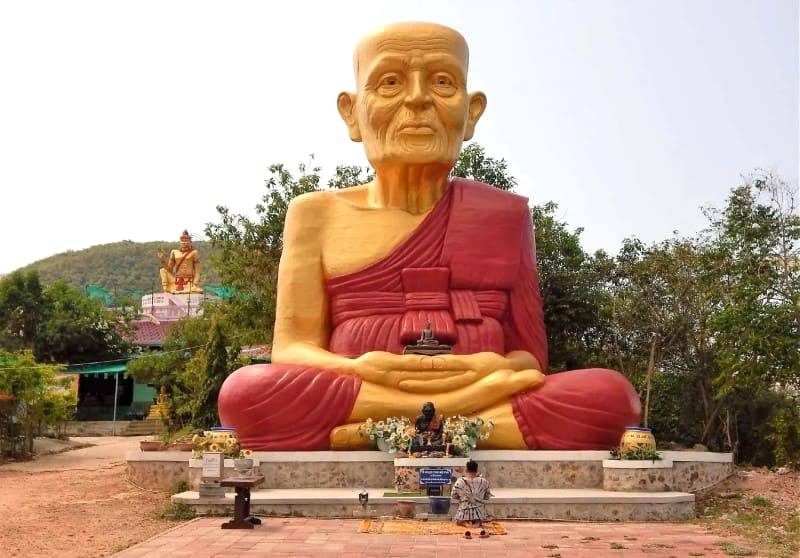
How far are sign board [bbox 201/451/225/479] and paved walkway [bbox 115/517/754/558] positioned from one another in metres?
0.56

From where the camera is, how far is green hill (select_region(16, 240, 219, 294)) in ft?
230

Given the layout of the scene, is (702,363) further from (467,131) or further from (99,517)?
(99,517)

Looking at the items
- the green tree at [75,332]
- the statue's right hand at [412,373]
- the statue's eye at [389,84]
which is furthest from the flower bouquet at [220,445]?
the green tree at [75,332]

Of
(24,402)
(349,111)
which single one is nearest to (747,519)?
(349,111)

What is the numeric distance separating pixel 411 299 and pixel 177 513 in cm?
399

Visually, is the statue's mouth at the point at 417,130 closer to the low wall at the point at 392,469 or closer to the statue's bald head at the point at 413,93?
the statue's bald head at the point at 413,93

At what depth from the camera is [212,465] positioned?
832cm

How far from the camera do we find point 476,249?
11234 millimetres

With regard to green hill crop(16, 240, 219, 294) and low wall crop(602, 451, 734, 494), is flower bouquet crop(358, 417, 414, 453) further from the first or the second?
green hill crop(16, 240, 219, 294)

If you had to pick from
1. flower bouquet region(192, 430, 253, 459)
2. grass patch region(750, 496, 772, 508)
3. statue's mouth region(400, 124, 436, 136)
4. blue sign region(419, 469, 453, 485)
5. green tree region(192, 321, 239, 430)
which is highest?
statue's mouth region(400, 124, 436, 136)

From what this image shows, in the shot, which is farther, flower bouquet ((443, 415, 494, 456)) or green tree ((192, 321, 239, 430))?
green tree ((192, 321, 239, 430))

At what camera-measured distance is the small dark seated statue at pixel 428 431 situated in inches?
366

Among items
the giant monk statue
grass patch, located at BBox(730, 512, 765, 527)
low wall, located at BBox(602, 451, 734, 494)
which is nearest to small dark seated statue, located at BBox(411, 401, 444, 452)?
the giant monk statue

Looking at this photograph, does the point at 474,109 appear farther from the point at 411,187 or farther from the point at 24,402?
the point at 24,402
